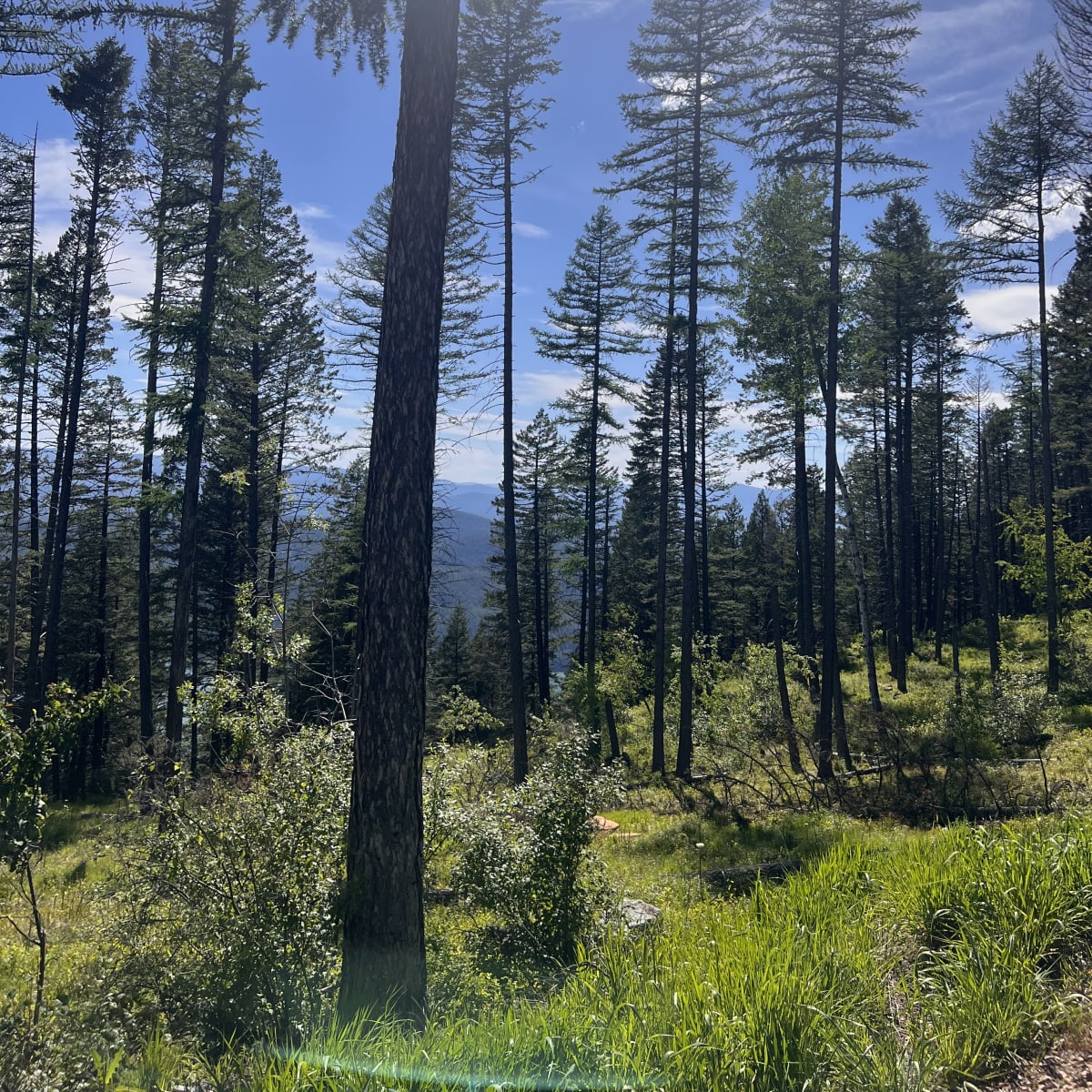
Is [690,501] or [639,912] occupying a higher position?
[690,501]

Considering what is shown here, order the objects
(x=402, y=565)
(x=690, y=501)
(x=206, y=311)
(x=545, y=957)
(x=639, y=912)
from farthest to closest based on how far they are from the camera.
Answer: (x=690, y=501) < (x=206, y=311) < (x=639, y=912) < (x=545, y=957) < (x=402, y=565)

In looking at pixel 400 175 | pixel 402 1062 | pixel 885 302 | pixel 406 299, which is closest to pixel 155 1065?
pixel 402 1062

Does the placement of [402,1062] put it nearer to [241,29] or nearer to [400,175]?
[400,175]

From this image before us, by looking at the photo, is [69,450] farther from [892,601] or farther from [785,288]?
[892,601]

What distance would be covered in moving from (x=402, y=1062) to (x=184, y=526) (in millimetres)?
12563

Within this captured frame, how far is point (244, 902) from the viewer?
4.89 m

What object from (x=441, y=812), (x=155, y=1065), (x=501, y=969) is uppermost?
(x=441, y=812)

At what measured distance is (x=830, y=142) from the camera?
45.9ft

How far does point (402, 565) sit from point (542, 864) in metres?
3.06

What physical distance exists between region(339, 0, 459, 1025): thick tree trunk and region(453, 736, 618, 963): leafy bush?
137 centimetres

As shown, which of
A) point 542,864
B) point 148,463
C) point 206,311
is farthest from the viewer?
point 148,463

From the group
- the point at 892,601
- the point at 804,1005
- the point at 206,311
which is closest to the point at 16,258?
the point at 206,311

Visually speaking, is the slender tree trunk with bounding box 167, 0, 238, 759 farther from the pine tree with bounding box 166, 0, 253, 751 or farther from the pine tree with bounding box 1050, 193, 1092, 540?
the pine tree with bounding box 1050, 193, 1092, 540

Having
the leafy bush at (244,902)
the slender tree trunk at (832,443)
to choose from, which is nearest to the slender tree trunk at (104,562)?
the leafy bush at (244,902)
